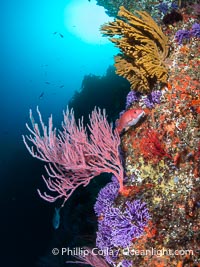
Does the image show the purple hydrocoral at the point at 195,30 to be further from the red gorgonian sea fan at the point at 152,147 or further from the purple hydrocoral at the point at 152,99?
the red gorgonian sea fan at the point at 152,147

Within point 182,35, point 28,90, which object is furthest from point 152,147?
point 28,90

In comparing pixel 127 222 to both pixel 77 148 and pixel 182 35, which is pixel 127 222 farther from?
pixel 182 35

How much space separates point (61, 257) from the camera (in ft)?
30.9

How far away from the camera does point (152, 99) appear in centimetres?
401

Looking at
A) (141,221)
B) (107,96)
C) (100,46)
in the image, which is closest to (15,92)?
(100,46)

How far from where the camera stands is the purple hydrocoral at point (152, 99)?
395 centimetres

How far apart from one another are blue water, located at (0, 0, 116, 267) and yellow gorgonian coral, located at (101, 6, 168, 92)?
10023mm

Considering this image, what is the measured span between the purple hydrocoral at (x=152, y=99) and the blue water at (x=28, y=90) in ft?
32.3

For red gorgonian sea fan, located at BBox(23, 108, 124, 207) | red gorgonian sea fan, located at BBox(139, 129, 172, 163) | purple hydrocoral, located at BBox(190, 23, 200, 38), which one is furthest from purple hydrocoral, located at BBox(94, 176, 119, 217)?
purple hydrocoral, located at BBox(190, 23, 200, 38)

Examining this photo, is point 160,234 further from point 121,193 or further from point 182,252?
point 121,193

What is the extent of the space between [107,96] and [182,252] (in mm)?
13129

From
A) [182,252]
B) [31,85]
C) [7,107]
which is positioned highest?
[31,85]

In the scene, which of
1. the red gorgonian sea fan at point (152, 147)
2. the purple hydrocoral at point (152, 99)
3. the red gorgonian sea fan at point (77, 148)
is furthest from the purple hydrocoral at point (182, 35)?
the red gorgonian sea fan at point (77, 148)

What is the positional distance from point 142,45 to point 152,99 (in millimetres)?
886
